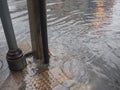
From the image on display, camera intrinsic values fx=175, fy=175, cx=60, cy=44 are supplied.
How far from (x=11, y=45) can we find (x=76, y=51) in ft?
5.24

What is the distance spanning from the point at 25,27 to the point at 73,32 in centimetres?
155

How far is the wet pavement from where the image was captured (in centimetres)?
309

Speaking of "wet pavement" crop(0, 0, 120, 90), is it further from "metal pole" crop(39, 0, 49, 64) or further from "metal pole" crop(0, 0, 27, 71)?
"metal pole" crop(39, 0, 49, 64)

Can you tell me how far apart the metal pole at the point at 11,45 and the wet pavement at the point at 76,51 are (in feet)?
0.58

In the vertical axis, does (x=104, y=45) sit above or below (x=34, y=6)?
below

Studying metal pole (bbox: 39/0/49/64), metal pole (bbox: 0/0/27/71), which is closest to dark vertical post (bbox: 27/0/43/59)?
metal pole (bbox: 39/0/49/64)

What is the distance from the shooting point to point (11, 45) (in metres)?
3.11

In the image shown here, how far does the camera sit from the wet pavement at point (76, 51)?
309 centimetres

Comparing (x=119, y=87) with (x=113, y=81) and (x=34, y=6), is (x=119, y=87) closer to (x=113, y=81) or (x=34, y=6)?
(x=113, y=81)

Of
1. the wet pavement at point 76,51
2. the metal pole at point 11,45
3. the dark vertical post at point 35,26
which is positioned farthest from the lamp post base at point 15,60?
the dark vertical post at point 35,26

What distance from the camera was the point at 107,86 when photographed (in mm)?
3111

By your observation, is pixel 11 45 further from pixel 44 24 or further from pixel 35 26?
pixel 44 24

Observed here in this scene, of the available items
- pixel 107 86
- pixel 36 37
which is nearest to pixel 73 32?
pixel 36 37

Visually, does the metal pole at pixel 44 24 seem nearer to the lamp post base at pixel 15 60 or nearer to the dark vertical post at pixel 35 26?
the dark vertical post at pixel 35 26
